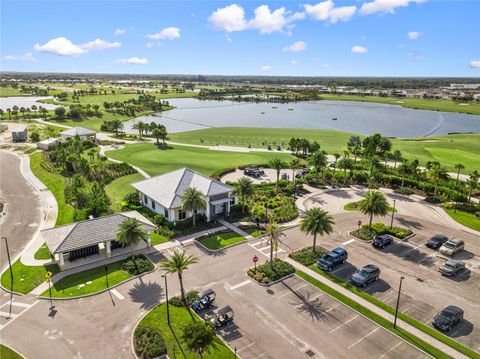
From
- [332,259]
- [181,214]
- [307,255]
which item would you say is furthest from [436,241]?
[181,214]

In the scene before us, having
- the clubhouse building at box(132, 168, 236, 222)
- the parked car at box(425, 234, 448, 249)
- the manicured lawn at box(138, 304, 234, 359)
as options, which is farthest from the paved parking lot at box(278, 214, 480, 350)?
the manicured lawn at box(138, 304, 234, 359)


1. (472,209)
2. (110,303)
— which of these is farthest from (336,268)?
(472,209)

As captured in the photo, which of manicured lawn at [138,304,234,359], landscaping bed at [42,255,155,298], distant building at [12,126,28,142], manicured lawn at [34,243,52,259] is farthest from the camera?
distant building at [12,126,28,142]

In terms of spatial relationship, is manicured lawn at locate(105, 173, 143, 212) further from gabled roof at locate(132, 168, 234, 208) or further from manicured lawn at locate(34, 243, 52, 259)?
manicured lawn at locate(34, 243, 52, 259)

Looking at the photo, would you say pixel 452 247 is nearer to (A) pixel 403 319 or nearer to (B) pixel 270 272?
(A) pixel 403 319

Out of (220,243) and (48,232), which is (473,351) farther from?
(48,232)

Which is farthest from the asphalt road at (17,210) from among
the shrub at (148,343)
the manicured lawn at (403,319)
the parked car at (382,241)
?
the parked car at (382,241)
